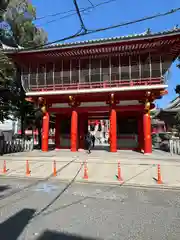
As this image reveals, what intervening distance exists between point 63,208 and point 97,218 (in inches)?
46.2

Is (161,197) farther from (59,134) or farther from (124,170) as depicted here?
(59,134)

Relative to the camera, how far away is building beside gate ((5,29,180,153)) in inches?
671

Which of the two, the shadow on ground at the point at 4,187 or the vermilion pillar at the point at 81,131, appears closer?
the shadow on ground at the point at 4,187

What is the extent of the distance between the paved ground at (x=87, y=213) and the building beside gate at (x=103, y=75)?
11371 millimetres

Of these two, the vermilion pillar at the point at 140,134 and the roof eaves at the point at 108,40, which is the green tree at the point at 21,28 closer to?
the roof eaves at the point at 108,40

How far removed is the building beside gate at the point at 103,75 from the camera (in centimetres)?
1703

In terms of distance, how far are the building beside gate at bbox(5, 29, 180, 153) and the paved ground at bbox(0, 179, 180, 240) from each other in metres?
11.4

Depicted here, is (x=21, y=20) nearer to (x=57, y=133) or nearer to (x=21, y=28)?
(x=21, y=28)

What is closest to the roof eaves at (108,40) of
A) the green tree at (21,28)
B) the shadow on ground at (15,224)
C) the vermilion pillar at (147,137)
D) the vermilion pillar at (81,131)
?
the vermilion pillar at (147,137)

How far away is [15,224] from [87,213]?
70.9 inches

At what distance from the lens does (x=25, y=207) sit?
5.64 meters

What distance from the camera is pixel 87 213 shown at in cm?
531

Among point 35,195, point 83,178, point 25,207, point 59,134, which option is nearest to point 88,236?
point 25,207

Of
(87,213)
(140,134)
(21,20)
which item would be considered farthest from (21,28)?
(87,213)
